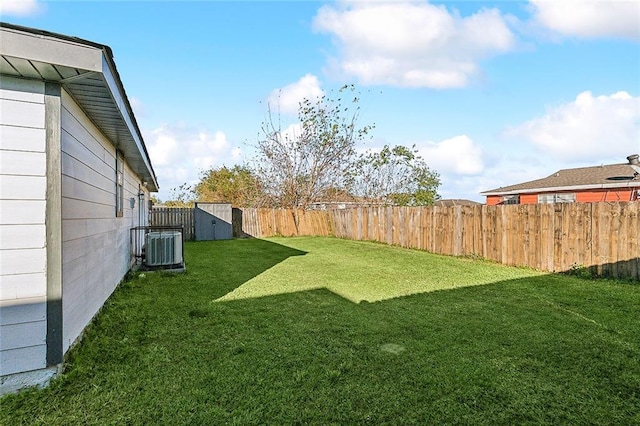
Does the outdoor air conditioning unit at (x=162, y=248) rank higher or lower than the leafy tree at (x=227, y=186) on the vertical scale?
lower

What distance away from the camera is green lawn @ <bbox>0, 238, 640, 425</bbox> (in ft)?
7.02

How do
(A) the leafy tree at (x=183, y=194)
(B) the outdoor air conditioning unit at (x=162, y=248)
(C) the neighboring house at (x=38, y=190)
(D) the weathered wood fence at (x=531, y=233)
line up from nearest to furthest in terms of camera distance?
(C) the neighboring house at (x=38, y=190), (D) the weathered wood fence at (x=531, y=233), (B) the outdoor air conditioning unit at (x=162, y=248), (A) the leafy tree at (x=183, y=194)

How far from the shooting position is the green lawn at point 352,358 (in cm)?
214

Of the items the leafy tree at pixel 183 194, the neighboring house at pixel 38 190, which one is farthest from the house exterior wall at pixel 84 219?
the leafy tree at pixel 183 194

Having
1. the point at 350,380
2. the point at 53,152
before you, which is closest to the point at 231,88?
the point at 53,152

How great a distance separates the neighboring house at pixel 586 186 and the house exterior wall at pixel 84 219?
54.6ft

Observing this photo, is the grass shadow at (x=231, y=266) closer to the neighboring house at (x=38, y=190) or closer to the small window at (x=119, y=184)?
the small window at (x=119, y=184)

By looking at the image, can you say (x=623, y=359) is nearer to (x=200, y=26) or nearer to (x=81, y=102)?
(x=81, y=102)

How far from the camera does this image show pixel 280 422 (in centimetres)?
203

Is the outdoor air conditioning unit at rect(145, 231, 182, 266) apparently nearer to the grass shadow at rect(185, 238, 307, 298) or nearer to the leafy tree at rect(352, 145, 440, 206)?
the grass shadow at rect(185, 238, 307, 298)

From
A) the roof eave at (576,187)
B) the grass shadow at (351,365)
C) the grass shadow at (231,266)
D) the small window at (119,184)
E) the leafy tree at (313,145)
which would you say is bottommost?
the grass shadow at (351,365)

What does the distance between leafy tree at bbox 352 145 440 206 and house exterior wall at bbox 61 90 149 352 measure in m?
15.3

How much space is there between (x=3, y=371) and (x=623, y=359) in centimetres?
468

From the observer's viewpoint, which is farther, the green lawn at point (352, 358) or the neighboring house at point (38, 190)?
the neighboring house at point (38, 190)
